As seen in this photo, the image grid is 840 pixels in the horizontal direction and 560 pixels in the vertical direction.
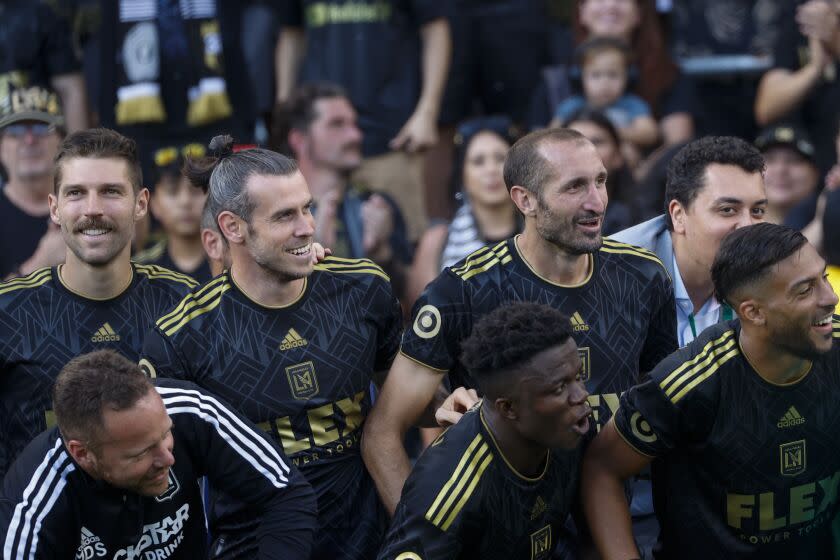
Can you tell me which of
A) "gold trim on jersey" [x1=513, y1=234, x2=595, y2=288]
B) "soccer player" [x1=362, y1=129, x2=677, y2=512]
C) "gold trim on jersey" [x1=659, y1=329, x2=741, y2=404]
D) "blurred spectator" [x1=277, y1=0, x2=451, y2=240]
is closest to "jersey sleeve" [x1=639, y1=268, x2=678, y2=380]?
"soccer player" [x1=362, y1=129, x2=677, y2=512]

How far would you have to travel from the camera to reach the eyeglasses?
7617 mm

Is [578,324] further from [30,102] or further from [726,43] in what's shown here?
[726,43]

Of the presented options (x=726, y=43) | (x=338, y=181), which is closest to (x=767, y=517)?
(x=338, y=181)

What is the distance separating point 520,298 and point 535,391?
703mm

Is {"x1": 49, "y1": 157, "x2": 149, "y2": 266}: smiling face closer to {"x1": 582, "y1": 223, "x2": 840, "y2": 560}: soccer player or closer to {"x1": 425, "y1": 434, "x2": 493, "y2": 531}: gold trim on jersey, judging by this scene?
{"x1": 425, "y1": 434, "x2": 493, "y2": 531}: gold trim on jersey

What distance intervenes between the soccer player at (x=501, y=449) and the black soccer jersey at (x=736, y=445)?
0.32 meters

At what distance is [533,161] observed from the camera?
5098 mm

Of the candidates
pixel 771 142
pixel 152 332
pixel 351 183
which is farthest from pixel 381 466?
pixel 771 142

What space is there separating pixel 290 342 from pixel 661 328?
1.28 meters

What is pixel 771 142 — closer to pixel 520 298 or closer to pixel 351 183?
pixel 351 183

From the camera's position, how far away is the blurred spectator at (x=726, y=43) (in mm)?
8820

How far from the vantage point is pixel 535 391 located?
166 inches

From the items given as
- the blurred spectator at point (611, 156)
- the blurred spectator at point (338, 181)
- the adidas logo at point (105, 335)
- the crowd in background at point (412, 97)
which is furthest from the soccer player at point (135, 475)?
the blurred spectator at point (611, 156)

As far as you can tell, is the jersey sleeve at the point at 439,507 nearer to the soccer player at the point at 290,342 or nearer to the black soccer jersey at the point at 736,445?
the black soccer jersey at the point at 736,445
